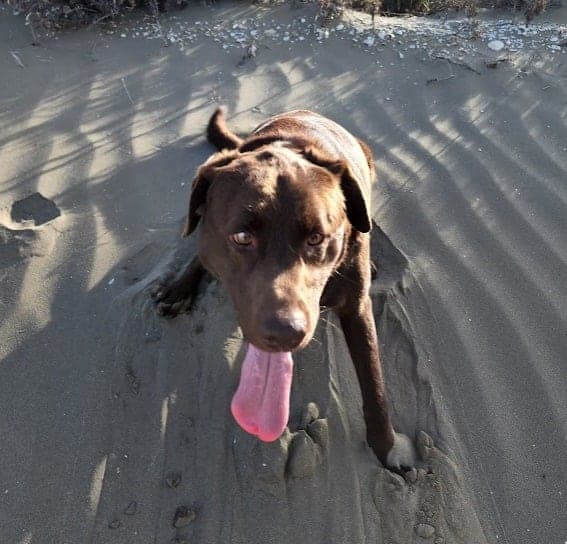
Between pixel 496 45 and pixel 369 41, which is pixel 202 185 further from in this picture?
pixel 496 45

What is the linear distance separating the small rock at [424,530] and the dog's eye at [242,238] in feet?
4.14

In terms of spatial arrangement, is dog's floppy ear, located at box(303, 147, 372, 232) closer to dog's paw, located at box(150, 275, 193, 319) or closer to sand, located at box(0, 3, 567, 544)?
sand, located at box(0, 3, 567, 544)

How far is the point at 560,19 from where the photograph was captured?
5270 millimetres

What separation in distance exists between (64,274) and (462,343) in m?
2.09

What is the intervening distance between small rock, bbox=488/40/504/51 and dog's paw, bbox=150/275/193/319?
11.4ft

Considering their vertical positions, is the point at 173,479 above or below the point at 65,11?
below

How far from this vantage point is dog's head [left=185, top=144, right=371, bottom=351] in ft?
6.26

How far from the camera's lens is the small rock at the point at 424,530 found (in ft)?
7.34

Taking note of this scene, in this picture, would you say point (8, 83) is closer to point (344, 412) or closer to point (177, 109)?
point (177, 109)

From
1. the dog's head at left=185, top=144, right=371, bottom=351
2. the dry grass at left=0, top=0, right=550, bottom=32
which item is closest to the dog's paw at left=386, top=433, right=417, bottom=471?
the dog's head at left=185, top=144, right=371, bottom=351

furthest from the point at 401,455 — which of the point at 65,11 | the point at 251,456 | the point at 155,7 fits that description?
the point at 65,11

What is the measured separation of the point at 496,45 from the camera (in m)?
4.90

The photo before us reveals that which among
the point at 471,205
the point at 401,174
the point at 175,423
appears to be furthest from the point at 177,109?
the point at 175,423

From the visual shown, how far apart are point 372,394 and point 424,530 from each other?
54 centimetres
